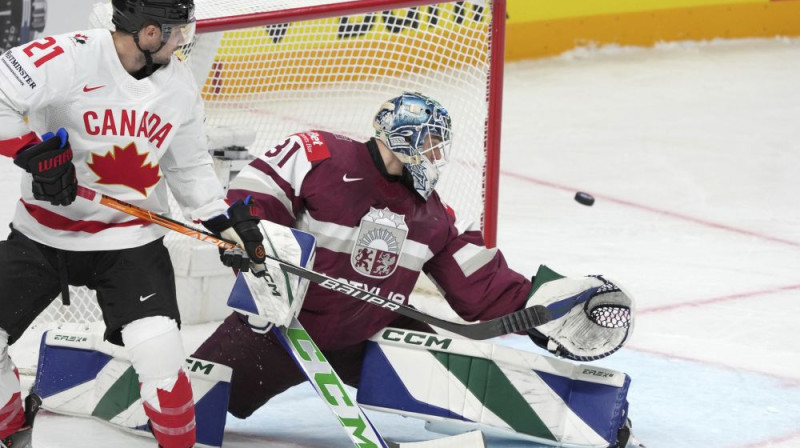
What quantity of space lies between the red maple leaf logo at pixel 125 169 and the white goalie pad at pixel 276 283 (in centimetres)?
29

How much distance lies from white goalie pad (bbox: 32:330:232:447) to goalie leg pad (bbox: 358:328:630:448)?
37 cm

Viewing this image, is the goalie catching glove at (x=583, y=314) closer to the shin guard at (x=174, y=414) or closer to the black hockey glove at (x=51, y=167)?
the shin guard at (x=174, y=414)

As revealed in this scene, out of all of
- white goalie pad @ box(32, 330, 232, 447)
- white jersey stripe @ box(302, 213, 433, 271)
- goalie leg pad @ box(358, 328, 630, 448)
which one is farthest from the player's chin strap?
goalie leg pad @ box(358, 328, 630, 448)

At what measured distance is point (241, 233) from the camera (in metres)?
2.97

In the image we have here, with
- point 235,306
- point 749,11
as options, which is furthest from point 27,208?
point 749,11

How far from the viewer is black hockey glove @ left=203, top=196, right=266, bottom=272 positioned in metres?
2.95

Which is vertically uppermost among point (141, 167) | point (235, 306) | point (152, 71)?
point (152, 71)

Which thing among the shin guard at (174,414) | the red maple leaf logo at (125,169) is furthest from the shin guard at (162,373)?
the red maple leaf logo at (125,169)

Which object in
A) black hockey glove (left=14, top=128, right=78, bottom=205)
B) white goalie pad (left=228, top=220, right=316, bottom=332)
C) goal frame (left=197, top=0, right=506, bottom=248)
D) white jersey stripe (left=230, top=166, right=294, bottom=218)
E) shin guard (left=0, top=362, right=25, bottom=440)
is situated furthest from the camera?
goal frame (left=197, top=0, right=506, bottom=248)

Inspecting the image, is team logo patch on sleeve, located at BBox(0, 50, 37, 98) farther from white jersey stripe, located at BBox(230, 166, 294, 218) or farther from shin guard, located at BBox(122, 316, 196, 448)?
white jersey stripe, located at BBox(230, 166, 294, 218)

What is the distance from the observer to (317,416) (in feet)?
11.9

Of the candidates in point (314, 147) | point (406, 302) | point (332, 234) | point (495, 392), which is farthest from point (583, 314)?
point (314, 147)

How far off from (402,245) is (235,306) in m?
0.48

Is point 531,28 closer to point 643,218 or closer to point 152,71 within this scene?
point 643,218
